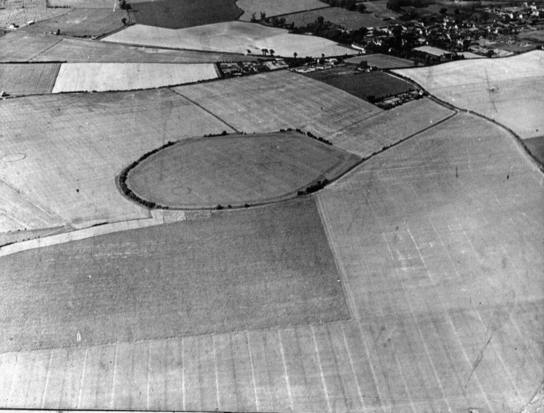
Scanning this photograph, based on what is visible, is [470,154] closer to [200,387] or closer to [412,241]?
[412,241]

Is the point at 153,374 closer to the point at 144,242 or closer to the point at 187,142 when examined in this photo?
the point at 144,242

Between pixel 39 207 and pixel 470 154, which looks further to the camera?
pixel 470 154

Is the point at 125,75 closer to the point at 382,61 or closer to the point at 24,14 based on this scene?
the point at 382,61

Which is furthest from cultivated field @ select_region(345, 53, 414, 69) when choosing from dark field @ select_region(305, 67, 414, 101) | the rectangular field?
the rectangular field

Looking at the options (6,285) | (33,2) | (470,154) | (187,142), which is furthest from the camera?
(33,2)

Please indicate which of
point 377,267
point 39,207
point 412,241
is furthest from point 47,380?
point 412,241

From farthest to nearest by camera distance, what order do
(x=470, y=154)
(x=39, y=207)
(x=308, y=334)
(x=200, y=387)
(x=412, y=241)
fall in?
(x=470, y=154)
(x=39, y=207)
(x=412, y=241)
(x=308, y=334)
(x=200, y=387)

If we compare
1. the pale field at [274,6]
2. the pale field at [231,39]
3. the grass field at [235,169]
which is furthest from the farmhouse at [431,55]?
the grass field at [235,169]
